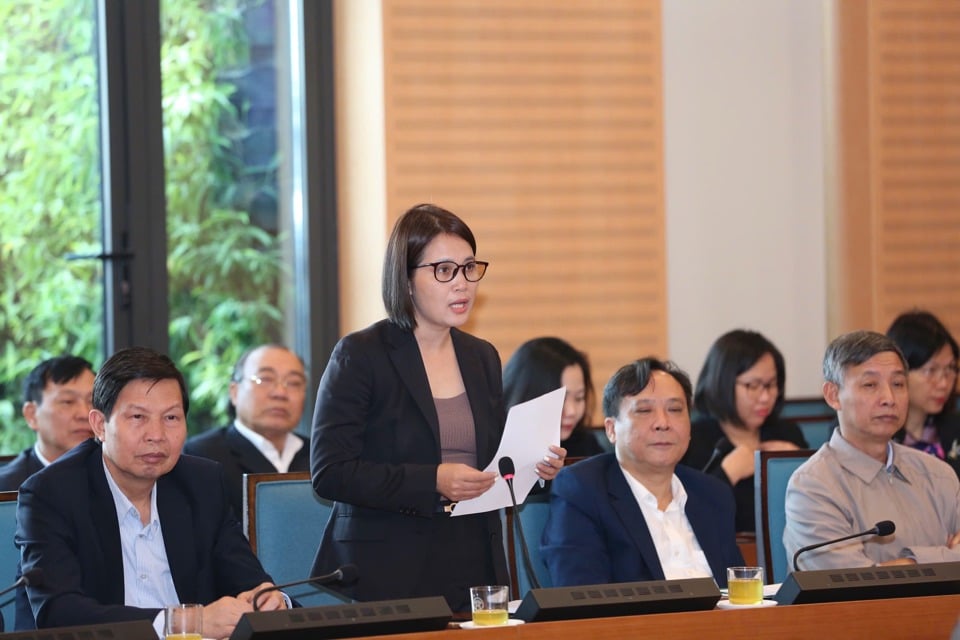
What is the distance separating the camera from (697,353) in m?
A: 6.02

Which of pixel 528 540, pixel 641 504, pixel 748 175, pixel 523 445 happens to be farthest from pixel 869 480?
pixel 748 175

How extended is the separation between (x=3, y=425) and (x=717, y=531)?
10.6 ft

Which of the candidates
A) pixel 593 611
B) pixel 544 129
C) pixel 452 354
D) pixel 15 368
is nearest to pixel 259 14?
pixel 544 129

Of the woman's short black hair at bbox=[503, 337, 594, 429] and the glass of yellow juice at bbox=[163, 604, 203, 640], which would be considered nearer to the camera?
the glass of yellow juice at bbox=[163, 604, 203, 640]

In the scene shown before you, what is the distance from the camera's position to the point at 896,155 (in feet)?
19.7

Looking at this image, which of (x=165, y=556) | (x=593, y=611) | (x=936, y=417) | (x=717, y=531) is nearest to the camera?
(x=593, y=611)

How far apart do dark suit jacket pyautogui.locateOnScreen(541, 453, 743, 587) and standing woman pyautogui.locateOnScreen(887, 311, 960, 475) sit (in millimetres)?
1586

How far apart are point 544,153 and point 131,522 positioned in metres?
3.08

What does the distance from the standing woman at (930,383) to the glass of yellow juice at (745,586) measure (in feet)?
7.47

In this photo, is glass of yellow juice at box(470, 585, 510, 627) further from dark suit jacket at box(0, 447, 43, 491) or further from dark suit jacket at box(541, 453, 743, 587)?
dark suit jacket at box(0, 447, 43, 491)

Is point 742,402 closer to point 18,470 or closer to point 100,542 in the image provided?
point 18,470

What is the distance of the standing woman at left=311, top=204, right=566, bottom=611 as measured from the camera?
2.82 meters

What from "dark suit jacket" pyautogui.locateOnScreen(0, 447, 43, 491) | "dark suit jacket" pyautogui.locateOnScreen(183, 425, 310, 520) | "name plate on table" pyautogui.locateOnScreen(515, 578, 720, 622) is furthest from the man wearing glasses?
"name plate on table" pyautogui.locateOnScreen(515, 578, 720, 622)

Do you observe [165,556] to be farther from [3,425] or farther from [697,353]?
[697,353]
